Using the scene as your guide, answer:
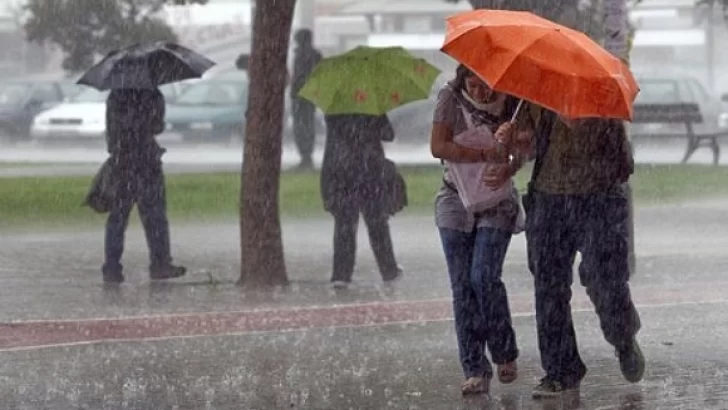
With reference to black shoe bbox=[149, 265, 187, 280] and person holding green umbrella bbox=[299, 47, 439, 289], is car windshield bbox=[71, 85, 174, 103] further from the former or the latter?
person holding green umbrella bbox=[299, 47, 439, 289]

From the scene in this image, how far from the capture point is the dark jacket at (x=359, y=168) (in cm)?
1276

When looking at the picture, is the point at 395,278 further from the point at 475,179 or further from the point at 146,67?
the point at 475,179

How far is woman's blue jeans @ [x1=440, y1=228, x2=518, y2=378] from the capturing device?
A: 8.02 m

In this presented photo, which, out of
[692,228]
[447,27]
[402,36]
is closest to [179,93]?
[402,36]

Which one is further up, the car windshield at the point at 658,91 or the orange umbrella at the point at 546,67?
the orange umbrella at the point at 546,67

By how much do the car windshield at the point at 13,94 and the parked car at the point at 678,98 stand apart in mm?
13707

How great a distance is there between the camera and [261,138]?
41.5 ft

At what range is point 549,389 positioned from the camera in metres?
8.05

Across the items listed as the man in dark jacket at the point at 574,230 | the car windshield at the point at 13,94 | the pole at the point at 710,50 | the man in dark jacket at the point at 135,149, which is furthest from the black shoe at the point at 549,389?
the pole at the point at 710,50

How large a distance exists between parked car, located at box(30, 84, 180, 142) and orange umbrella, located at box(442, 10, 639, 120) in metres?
26.4

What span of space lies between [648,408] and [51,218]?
12.1 metres

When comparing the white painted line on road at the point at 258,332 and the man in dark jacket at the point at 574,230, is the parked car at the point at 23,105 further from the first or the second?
the man in dark jacket at the point at 574,230

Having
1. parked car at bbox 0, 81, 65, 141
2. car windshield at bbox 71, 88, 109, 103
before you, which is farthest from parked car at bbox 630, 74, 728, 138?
parked car at bbox 0, 81, 65, 141

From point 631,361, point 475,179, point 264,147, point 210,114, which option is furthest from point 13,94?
point 631,361
